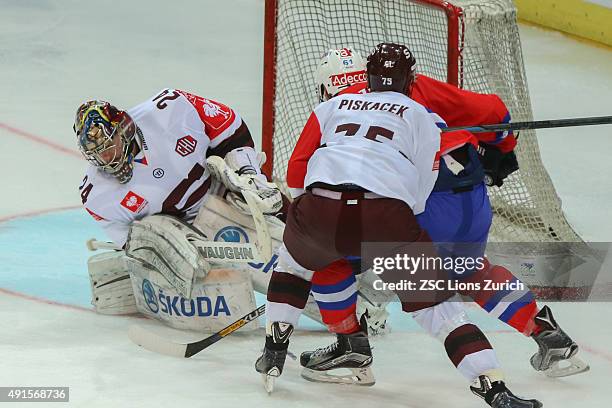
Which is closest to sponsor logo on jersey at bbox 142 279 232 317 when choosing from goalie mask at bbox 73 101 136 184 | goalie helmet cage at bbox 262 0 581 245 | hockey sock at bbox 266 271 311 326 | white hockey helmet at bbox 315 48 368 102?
goalie mask at bbox 73 101 136 184

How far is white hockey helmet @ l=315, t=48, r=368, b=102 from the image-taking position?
3.72 meters

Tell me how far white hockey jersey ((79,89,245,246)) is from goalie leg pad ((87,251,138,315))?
0.10 meters

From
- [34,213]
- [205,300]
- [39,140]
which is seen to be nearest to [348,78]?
[205,300]

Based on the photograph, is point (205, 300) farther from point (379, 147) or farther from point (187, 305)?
point (379, 147)

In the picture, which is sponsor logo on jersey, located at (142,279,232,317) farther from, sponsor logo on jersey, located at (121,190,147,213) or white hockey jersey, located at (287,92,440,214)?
white hockey jersey, located at (287,92,440,214)

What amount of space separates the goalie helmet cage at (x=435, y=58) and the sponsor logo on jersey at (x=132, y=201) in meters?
0.98

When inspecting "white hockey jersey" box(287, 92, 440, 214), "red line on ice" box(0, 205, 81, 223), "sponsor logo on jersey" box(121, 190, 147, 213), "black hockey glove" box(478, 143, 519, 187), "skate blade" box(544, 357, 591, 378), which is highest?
"white hockey jersey" box(287, 92, 440, 214)

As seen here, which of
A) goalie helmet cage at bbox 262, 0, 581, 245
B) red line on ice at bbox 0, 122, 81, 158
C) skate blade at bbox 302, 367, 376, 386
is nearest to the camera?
skate blade at bbox 302, 367, 376, 386

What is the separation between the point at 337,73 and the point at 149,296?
Answer: 2.95ft

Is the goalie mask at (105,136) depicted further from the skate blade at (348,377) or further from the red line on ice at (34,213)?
the red line on ice at (34,213)

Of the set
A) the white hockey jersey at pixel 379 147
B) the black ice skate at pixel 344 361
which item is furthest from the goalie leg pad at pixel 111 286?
the white hockey jersey at pixel 379 147

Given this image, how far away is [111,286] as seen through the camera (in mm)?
3939

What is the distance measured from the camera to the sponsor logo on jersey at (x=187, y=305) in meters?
3.73

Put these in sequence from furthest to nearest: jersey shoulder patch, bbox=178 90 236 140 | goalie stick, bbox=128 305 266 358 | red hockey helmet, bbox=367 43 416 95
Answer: jersey shoulder patch, bbox=178 90 236 140
goalie stick, bbox=128 305 266 358
red hockey helmet, bbox=367 43 416 95
